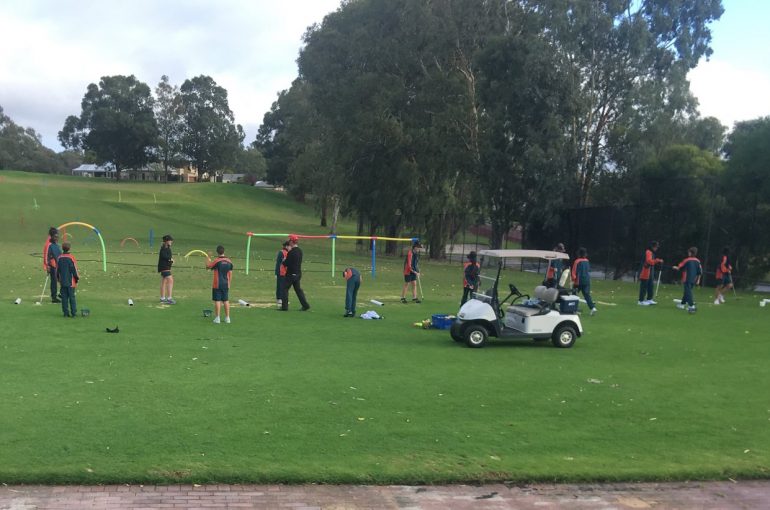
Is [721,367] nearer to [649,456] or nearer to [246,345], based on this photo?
[649,456]

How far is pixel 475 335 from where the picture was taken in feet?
37.8

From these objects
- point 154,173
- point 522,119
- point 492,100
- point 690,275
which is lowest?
point 690,275

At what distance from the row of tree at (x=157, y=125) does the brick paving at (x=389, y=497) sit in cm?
9810

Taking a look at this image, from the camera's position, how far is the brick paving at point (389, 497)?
482cm

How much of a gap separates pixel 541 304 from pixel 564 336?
707mm

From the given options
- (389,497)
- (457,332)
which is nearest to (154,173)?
(457,332)

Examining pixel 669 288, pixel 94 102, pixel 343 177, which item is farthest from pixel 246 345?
pixel 94 102

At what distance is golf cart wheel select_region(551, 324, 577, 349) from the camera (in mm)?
11711

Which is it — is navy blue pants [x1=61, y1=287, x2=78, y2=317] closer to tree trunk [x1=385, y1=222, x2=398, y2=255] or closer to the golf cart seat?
the golf cart seat

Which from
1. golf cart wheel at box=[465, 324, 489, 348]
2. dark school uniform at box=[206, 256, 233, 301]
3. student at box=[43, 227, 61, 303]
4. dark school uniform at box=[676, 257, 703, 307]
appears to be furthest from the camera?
dark school uniform at box=[676, 257, 703, 307]

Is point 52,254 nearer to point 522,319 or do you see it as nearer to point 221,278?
point 221,278

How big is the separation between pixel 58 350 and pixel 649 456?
8.48 meters

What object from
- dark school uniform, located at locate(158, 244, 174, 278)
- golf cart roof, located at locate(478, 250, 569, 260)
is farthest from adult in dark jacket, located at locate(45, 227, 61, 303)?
golf cart roof, located at locate(478, 250, 569, 260)

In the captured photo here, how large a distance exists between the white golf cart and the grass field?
1.03ft
